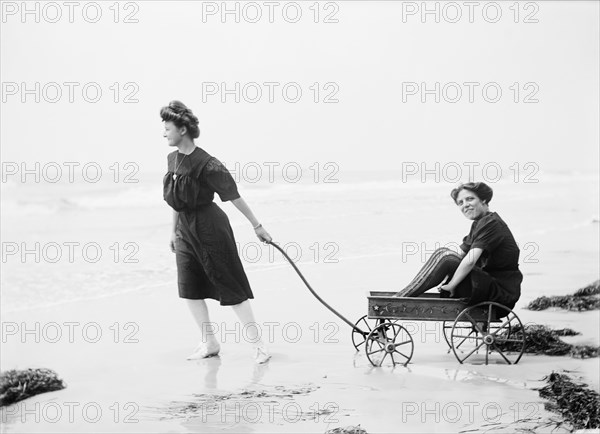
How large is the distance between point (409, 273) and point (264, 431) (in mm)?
1292

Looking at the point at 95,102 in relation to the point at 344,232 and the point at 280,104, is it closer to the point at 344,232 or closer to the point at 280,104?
the point at 280,104

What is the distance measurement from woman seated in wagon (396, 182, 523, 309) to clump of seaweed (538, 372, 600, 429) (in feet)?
1.40

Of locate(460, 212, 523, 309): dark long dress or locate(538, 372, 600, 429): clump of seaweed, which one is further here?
locate(460, 212, 523, 309): dark long dress

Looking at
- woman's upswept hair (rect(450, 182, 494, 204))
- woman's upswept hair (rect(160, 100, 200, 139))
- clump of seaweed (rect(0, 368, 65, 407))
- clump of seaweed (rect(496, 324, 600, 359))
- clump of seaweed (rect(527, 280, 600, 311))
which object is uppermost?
woman's upswept hair (rect(160, 100, 200, 139))

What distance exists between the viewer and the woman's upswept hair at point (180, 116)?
4348 mm

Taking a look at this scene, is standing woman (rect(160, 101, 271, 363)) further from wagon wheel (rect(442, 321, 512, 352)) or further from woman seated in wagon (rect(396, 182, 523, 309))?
wagon wheel (rect(442, 321, 512, 352))

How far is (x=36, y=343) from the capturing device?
488 cm

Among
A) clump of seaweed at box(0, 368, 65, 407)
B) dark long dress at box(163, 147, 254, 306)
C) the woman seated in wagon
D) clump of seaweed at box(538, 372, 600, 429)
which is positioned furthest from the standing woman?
clump of seaweed at box(538, 372, 600, 429)

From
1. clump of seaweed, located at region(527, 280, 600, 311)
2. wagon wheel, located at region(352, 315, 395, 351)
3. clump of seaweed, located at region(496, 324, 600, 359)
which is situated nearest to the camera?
wagon wheel, located at region(352, 315, 395, 351)

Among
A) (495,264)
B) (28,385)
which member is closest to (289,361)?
(495,264)

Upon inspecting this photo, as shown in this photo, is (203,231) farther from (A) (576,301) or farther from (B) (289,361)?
(A) (576,301)

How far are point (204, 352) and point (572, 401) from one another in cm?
176

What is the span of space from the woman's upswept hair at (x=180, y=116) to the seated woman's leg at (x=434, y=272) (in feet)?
4.23

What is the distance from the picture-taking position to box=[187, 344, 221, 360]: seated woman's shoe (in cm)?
450
